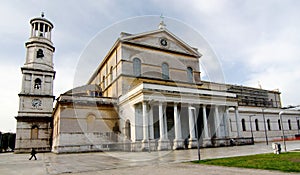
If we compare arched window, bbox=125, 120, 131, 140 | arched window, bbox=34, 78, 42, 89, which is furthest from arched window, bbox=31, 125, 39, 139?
arched window, bbox=125, 120, 131, 140

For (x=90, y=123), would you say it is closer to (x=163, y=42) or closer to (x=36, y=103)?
(x=36, y=103)

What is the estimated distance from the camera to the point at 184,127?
28859mm

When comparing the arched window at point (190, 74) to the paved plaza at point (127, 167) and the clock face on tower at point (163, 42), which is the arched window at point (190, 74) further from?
the paved plaza at point (127, 167)

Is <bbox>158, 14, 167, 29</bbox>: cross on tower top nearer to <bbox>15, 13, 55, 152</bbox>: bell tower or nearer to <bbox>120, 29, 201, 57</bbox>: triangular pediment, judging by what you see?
<bbox>120, 29, 201, 57</bbox>: triangular pediment

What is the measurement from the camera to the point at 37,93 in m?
36.5

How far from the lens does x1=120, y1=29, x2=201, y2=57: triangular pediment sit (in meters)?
30.1

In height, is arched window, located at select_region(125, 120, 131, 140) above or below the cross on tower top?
below

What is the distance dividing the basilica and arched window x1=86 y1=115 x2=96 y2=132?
4.8 inches

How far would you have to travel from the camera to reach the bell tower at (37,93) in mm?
34375

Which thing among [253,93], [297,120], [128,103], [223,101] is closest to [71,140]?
[128,103]

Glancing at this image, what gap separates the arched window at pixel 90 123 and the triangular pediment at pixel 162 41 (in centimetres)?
1063

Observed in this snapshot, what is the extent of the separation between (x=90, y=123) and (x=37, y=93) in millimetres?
14914

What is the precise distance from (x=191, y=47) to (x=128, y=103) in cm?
1535

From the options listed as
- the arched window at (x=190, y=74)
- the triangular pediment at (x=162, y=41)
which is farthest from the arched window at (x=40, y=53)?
the arched window at (x=190, y=74)
